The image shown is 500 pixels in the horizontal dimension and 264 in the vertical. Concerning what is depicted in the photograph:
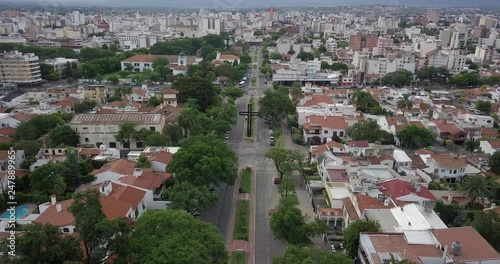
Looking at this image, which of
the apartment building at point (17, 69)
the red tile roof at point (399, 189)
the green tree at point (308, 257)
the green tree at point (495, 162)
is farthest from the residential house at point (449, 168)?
the apartment building at point (17, 69)

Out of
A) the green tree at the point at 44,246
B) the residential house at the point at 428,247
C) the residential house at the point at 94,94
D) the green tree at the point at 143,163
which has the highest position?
the green tree at the point at 44,246

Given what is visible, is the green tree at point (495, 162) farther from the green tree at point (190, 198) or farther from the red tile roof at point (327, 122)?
the green tree at point (190, 198)

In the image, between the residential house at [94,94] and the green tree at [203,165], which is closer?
the green tree at [203,165]

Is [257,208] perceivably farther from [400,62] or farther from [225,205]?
[400,62]

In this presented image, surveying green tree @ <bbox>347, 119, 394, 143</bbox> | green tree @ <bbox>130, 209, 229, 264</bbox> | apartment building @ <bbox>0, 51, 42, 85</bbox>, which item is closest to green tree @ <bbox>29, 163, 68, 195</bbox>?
green tree @ <bbox>130, 209, 229, 264</bbox>

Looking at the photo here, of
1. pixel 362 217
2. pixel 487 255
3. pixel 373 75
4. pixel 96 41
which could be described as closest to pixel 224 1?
pixel 373 75

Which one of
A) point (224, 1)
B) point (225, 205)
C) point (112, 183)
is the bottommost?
point (225, 205)
